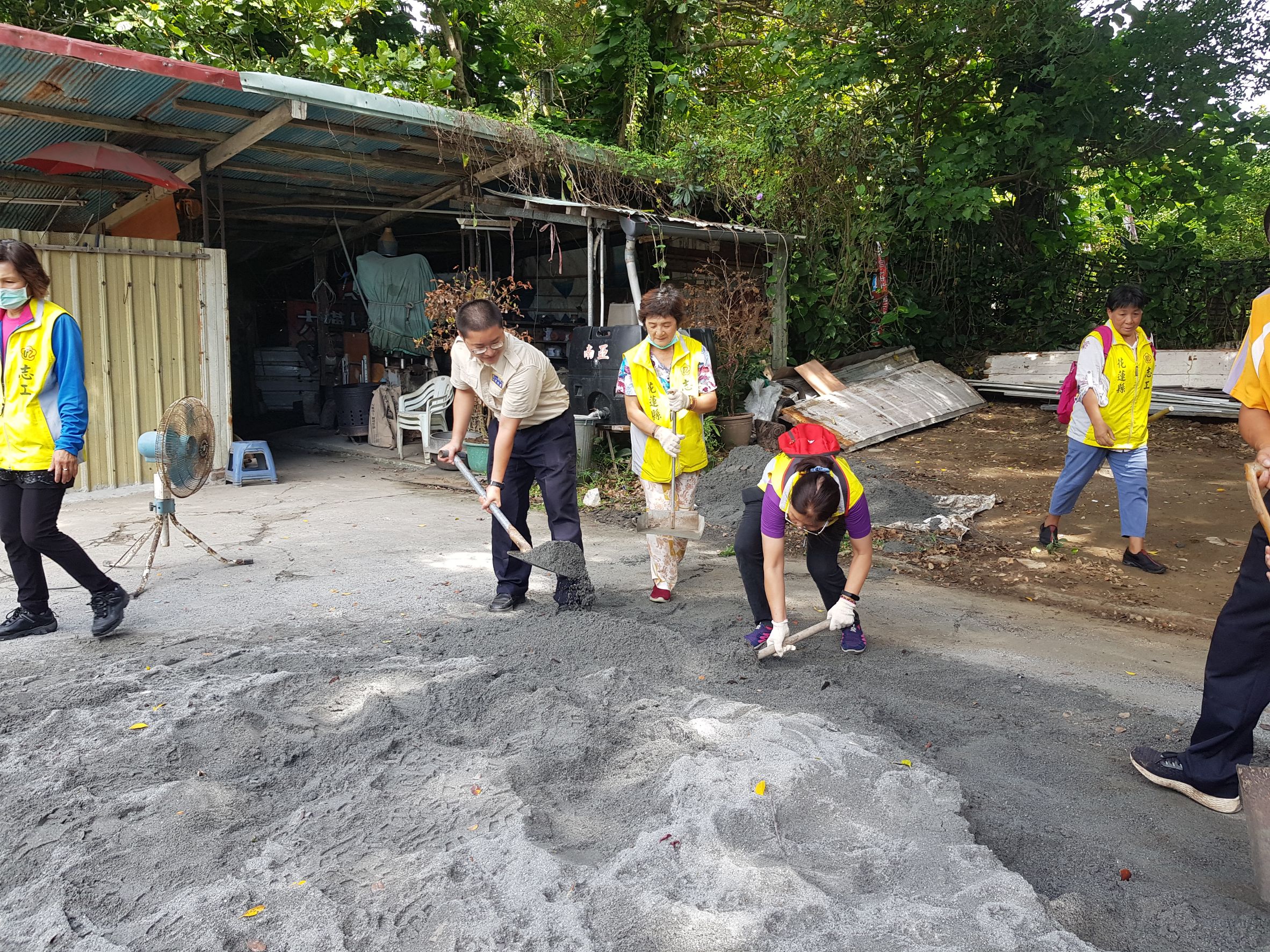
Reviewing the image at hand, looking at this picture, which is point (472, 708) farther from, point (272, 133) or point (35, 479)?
point (272, 133)

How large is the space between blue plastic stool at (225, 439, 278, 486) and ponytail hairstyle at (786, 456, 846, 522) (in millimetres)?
6502

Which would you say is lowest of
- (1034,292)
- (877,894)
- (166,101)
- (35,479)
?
→ (877,894)

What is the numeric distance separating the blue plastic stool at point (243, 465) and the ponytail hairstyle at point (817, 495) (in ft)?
21.3

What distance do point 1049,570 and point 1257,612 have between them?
325cm

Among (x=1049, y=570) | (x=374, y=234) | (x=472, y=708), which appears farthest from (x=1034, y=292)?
(x=472, y=708)

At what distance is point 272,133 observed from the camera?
7770mm

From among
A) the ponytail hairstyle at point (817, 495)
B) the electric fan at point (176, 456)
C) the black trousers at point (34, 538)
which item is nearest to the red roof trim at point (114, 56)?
the electric fan at point (176, 456)

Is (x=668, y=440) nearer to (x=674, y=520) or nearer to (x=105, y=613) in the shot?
(x=674, y=520)

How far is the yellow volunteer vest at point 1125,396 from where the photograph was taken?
207 inches

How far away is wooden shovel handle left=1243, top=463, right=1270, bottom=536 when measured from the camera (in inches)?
94.2

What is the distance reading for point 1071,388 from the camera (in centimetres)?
584

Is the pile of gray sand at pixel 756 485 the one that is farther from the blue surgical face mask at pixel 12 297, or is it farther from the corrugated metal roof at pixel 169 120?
the blue surgical face mask at pixel 12 297

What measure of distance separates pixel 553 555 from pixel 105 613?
2110 mm

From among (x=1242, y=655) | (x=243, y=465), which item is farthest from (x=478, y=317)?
(x=243, y=465)
